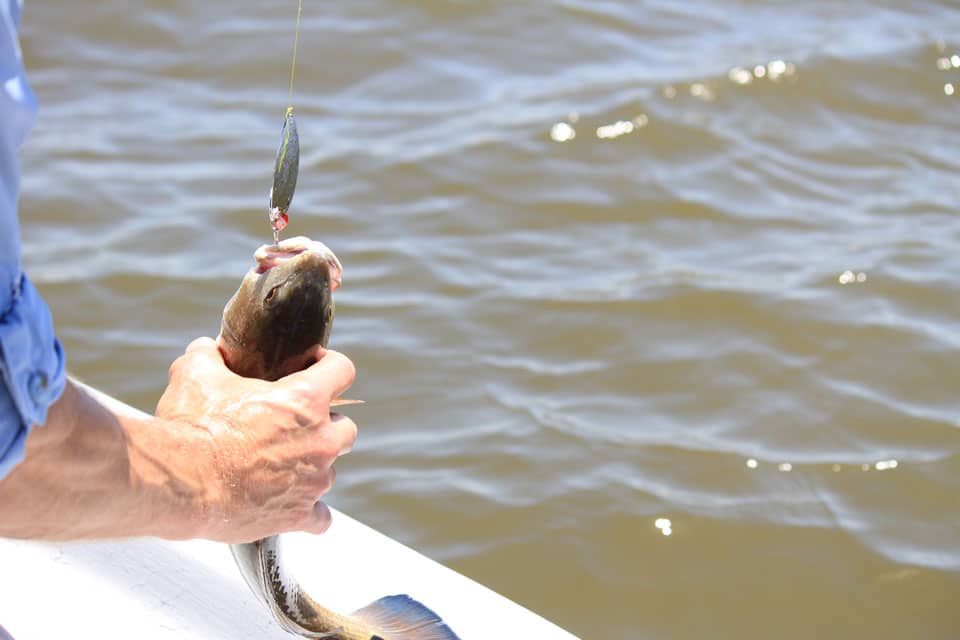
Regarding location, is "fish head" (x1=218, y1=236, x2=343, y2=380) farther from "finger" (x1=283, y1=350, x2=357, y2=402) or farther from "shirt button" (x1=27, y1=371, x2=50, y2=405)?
"shirt button" (x1=27, y1=371, x2=50, y2=405)

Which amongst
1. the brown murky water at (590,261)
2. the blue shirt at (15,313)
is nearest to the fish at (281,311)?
the blue shirt at (15,313)

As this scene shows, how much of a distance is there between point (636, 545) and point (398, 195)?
2.80 metres

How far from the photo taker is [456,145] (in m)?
6.77

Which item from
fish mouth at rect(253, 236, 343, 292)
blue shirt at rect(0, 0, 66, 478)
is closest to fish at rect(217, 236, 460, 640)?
fish mouth at rect(253, 236, 343, 292)

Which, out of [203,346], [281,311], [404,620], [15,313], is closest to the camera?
[15,313]

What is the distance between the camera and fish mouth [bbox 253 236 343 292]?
88.6 inches

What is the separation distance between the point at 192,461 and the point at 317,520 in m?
0.34

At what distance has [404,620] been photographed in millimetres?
2762

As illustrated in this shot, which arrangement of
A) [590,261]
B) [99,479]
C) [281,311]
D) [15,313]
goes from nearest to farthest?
[15,313]
[99,479]
[281,311]
[590,261]

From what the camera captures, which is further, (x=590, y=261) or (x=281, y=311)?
(x=590, y=261)

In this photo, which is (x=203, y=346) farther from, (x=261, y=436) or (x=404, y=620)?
(x=404, y=620)

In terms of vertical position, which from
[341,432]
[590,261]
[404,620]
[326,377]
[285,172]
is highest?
[285,172]

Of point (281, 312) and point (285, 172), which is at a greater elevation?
point (285, 172)

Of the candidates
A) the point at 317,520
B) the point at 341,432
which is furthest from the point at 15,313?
the point at 317,520
